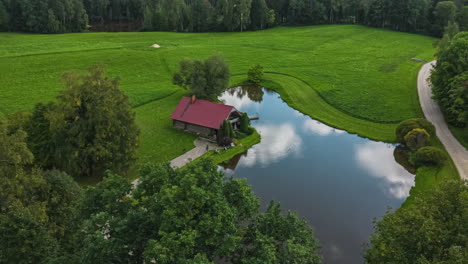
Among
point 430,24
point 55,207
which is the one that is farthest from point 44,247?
point 430,24

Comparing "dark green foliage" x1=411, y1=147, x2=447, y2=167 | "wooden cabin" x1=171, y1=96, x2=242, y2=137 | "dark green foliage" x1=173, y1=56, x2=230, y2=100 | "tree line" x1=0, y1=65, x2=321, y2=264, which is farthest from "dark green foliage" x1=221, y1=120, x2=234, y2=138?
"dark green foliage" x1=411, y1=147, x2=447, y2=167

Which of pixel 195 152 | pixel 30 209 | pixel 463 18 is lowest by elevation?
pixel 195 152

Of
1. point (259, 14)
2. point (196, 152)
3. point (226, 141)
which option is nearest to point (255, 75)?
point (226, 141)

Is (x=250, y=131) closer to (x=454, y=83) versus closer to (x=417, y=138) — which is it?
(x=417, y=138)

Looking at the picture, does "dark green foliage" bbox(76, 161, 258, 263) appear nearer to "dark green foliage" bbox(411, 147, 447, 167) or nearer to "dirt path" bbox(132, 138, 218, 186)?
"dirt path" bbox(132, 138, 218, 186)

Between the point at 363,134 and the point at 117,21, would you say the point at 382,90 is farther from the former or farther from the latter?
A: the point at 117,21

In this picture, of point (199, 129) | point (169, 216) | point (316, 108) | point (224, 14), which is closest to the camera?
point (169, 216)
